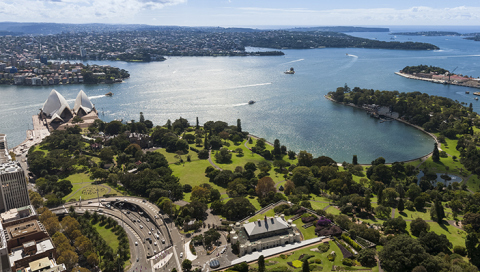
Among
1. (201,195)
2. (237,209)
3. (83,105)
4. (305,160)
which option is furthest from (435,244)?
(83,105)

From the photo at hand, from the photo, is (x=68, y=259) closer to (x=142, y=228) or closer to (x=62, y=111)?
(x=142, y=228)

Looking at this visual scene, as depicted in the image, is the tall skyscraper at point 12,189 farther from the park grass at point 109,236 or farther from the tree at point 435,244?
the tree at point 435,244

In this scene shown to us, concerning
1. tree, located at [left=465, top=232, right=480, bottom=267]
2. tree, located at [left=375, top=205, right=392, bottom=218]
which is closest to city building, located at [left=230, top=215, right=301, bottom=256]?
tree, located at [left=375, top=205, right=392, bottom=218]

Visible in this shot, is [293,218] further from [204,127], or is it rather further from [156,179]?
[204,127]

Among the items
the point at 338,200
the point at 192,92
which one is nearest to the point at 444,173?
the point at 338,200

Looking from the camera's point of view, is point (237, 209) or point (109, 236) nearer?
point (109, 236)
